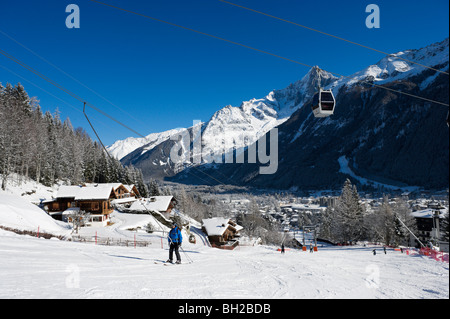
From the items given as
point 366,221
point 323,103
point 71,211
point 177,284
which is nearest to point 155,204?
point 71,211

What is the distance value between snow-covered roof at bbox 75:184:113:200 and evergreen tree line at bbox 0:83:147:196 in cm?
666

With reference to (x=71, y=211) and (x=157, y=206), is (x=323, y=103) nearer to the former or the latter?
(x=71, y=211)

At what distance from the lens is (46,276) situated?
787 cm

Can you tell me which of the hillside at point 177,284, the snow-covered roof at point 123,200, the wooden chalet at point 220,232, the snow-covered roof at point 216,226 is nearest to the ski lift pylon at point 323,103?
the hillside at point 177,284

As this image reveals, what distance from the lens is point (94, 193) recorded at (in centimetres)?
4916

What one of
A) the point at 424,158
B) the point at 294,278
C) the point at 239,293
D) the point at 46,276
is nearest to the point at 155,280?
the point at 239,293

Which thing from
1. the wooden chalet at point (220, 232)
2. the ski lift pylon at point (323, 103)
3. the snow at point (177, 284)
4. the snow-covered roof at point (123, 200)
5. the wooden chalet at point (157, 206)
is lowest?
the wooden chalet at point (220, 232)

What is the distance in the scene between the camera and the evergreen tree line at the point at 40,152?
158ft

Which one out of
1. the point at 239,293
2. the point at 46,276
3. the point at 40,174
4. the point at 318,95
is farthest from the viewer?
the point at 40,174

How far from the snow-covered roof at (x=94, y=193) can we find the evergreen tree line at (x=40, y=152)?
6.66m

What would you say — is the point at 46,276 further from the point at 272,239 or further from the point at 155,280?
the point at 272,239

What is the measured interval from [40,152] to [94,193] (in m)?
17.5

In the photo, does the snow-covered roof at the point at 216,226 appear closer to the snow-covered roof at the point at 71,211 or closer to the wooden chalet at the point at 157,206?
the wooden chalet at the point at 157,206
